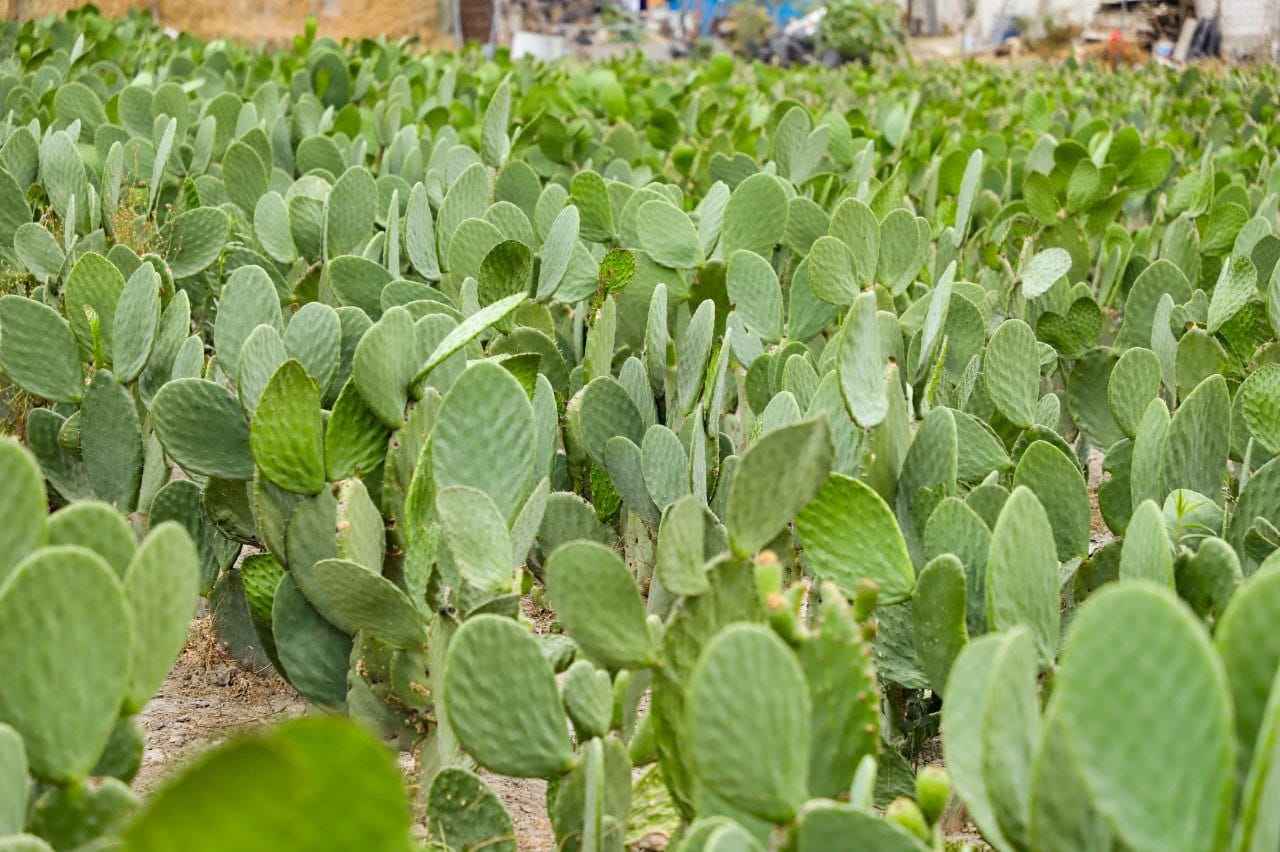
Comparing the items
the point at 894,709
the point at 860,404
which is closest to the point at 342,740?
the point at 860,404

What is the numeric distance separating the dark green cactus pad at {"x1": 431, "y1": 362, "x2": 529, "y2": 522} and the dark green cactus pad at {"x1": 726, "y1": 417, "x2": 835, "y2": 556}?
0.36 metres

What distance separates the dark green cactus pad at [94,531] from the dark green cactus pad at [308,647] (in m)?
0.67

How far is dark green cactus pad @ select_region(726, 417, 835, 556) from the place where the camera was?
1.20 metres

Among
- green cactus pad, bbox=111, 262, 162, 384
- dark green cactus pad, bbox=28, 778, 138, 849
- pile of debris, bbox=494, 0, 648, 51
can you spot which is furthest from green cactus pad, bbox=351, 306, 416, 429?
pile of debris, bbox=494, 0, 648, 51

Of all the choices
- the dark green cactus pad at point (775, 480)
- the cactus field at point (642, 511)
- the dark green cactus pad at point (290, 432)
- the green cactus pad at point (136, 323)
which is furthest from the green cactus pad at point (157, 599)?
the green cactus pad at point (136, 323)

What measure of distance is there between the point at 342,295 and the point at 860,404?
3.97ft

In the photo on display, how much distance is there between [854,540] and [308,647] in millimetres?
755

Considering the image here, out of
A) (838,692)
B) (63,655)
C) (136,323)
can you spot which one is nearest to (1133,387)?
(838,692)

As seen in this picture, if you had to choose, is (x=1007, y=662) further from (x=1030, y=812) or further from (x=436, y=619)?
(x=436, y=619)

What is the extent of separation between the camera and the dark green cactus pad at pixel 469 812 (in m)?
1.35

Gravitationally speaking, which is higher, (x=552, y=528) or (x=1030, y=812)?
(x=1030, y=812)

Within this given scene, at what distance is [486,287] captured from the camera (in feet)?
7.89

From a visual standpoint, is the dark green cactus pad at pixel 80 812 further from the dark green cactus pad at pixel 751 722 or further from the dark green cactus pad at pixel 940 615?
the dark green cactus pad at pixel 940 615

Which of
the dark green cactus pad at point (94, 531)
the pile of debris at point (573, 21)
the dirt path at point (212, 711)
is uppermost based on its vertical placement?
the dark green cactus pad at point (94, 531)
